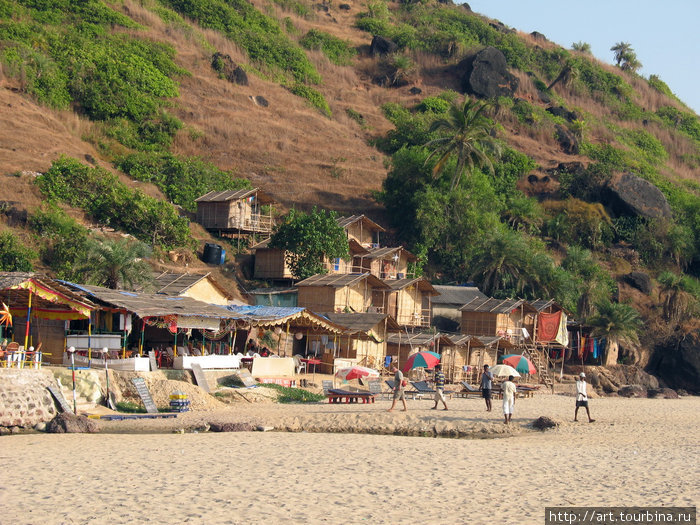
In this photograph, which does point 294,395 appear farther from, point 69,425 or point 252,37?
point 252,37

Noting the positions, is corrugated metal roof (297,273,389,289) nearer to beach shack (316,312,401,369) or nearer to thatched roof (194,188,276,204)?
beach shack (316,312,401,369)

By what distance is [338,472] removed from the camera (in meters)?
12.7

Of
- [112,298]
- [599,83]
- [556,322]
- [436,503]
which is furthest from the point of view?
[599,83]

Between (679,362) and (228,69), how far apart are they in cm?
4749

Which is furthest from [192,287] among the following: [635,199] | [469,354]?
[635,199]

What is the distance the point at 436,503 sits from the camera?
1056 centimetres

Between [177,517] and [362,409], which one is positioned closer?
[177,517]

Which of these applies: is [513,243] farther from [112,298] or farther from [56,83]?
[56,83]

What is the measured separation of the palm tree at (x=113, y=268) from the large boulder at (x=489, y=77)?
59530 millimetres

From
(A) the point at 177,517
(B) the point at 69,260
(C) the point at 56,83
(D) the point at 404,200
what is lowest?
(A) the point at 177,517

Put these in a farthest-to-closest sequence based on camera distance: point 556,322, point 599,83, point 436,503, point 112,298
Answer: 1. point 599,83
2. point 556,322
3. point 112,298
4. point 436,503

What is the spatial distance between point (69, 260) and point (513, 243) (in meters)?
24.3

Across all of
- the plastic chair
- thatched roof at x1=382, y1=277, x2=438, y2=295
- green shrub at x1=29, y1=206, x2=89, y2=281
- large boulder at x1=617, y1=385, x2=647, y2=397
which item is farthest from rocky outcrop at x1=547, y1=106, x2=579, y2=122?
the plastic chair

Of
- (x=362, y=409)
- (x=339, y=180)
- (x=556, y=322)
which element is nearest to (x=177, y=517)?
(x=362, y=409)
